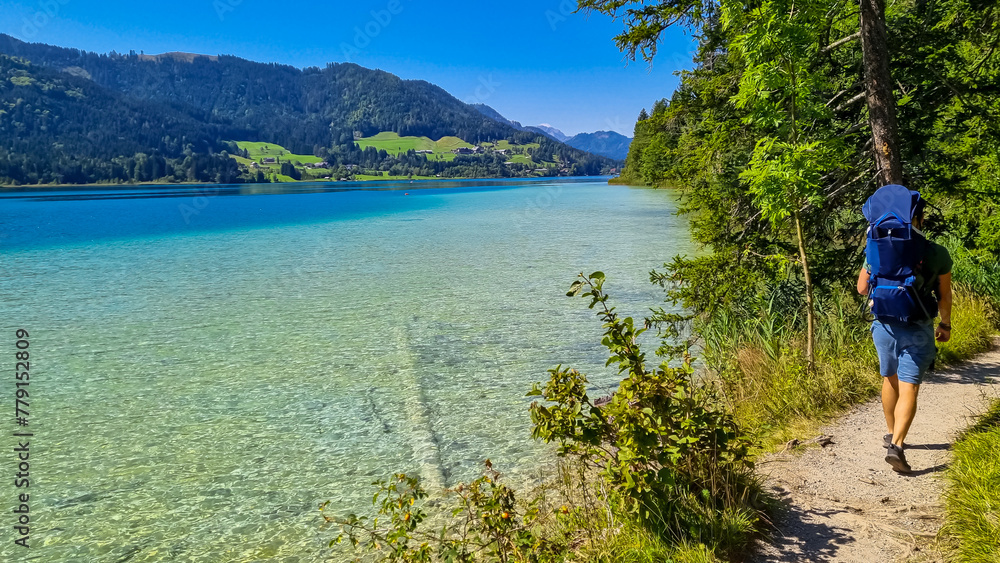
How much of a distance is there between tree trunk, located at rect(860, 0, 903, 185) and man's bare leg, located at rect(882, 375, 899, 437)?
3.12 m

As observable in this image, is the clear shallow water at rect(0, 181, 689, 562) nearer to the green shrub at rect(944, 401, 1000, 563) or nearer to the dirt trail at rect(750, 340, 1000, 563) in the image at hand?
the dirt trail at rect(750, 340, 1000, 563)

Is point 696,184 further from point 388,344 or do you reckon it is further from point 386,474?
point 386,474

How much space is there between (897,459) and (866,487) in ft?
1.36

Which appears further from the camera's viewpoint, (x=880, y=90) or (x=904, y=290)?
(x=880, y=90)

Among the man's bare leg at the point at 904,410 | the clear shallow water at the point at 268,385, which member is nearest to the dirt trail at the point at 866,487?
the man's bare leg at the point at 904,410

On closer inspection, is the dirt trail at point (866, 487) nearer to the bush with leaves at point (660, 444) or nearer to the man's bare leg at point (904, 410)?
the man's bare leg at point (904, 410)

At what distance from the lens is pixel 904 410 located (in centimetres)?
454

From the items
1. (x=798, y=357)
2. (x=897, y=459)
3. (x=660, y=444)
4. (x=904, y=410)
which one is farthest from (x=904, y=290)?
(x=798, y=357)

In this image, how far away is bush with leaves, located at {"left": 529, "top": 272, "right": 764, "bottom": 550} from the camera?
143 inches

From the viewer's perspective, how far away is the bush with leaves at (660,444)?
3625mm

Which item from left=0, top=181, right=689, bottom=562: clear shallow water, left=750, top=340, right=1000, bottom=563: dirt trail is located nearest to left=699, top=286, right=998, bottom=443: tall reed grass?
left=750, top=340, right=1000, bottom=563: dirt trail

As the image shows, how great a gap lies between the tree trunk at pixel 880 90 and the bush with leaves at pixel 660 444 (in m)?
4.77

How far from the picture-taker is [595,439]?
3.77m

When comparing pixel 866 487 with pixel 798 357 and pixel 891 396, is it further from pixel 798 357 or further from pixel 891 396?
pixel 798 357
